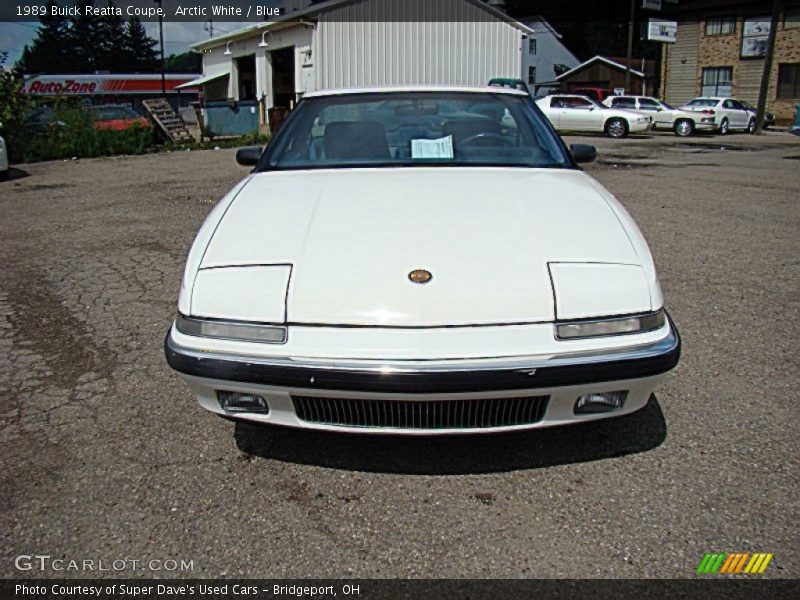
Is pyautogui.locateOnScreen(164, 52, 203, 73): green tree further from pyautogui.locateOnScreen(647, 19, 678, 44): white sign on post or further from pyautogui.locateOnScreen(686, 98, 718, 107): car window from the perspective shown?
pyautogui.locateOnScreen(686, 98, 718, 107): car window

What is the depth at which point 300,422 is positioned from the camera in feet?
7.36

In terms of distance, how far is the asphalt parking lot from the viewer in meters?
2.04

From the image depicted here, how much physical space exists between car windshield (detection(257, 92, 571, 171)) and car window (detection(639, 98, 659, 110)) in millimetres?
23107

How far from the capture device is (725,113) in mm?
24938

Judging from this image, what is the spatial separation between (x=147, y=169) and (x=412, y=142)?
10338 mm

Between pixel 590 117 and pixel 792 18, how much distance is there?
62.4ft

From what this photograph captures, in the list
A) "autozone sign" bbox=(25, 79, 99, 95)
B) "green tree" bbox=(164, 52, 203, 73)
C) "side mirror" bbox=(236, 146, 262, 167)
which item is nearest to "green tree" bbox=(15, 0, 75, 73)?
"green tree" bbox=(164, 52, 203, 73)

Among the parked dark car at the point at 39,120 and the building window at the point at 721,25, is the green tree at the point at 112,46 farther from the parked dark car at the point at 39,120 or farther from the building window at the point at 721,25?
the parked dark car at the point at 39,120

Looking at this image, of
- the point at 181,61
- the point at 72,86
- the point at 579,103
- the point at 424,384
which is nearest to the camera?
the point at 424,384

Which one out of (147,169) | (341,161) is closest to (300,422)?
(341,161)

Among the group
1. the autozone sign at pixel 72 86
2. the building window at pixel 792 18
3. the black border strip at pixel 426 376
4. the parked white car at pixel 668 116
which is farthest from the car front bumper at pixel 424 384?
the autozone sign at pixel 72 86

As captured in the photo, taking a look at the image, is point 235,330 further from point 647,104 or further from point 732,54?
point 732,54

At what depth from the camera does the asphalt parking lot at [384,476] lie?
2.04m

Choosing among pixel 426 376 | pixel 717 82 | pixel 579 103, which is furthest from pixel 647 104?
pixel 426 376
